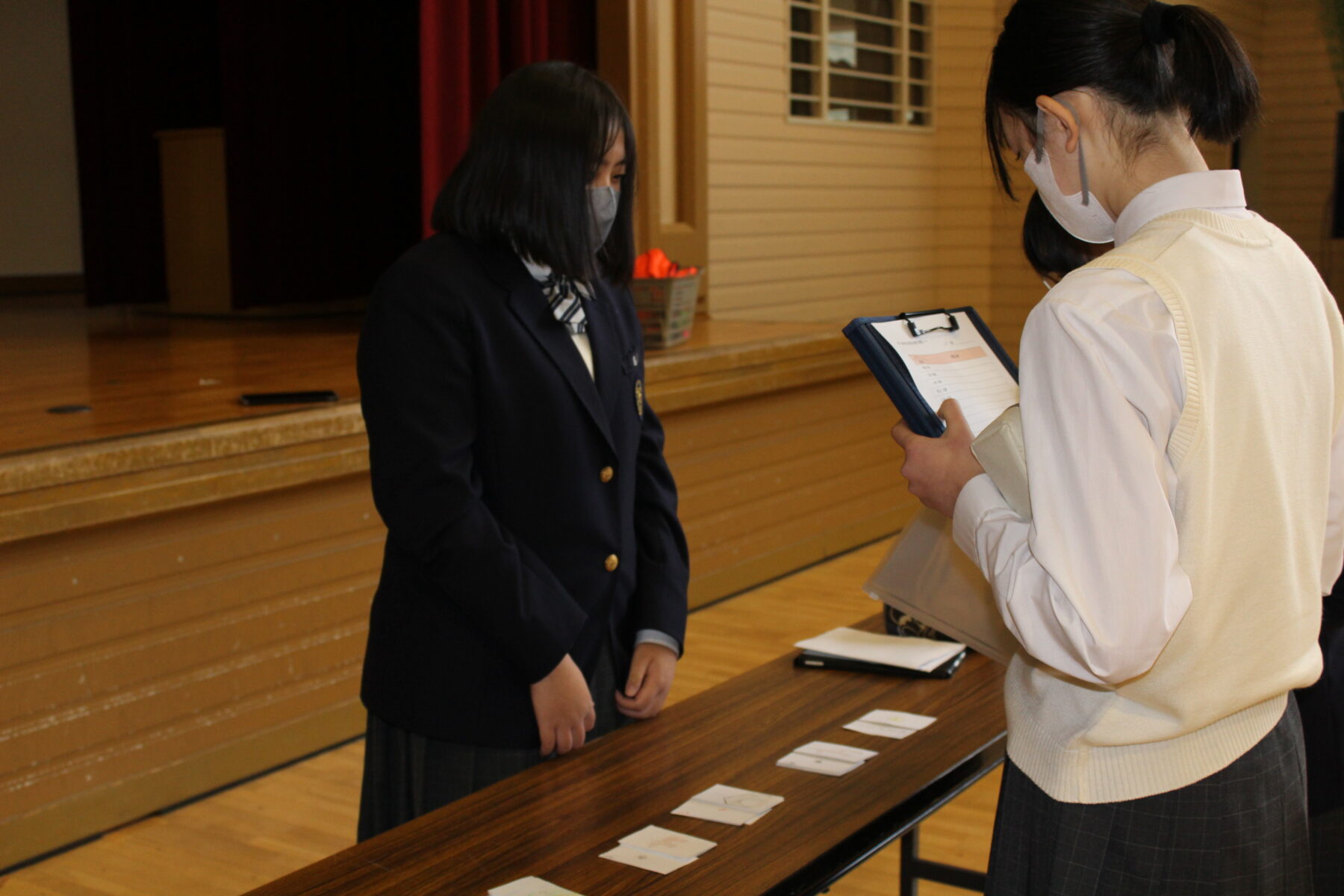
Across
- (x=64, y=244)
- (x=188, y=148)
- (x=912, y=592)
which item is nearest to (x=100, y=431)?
(x=912, y=592)

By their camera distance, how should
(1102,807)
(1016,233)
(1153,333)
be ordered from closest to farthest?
1. (1153,333)
2. (1102,807)
3. (1016,233)

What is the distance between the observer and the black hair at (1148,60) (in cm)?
108

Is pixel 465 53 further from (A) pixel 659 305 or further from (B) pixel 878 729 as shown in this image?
(B) pixel 878 729

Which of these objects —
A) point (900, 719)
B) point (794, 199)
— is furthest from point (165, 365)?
point (900, 719)

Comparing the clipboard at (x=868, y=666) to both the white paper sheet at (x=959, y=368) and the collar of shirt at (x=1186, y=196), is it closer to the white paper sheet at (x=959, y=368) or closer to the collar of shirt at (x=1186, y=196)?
the white paper sheet at (x=959, y=368)

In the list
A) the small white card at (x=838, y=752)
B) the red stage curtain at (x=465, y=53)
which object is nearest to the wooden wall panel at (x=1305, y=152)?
the red stage curtain at (x=465, y=53)

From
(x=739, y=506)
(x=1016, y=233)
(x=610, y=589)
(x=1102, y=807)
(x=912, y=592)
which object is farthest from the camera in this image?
(x=1016, y=233)

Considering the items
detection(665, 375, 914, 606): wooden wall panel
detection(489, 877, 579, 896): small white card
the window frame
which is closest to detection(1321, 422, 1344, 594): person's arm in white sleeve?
detection(489, 877, 579, 896): small white card

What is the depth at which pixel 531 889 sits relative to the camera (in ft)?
4.44

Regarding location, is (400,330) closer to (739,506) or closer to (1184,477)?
(1184,477)

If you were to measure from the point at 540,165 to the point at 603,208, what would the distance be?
14 centimetres

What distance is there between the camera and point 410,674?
180 cm

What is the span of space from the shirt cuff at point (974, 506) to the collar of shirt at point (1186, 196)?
0.80 feet

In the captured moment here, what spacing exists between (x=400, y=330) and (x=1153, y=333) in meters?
1.01
